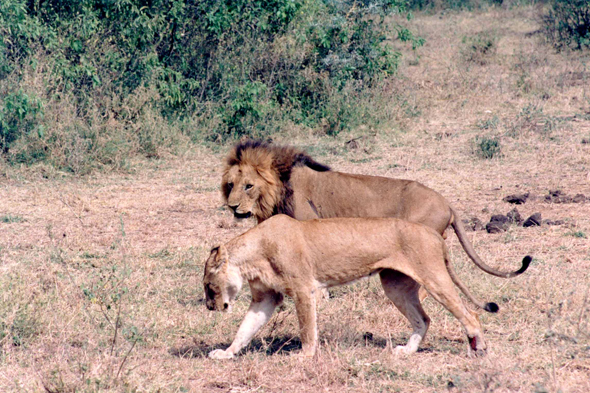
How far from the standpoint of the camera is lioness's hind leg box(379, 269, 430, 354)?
195 inches

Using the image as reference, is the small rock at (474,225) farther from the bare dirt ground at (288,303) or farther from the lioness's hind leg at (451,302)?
the lioness's hind leg at (451,302)

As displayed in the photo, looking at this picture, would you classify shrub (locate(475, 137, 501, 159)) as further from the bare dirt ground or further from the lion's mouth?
the lion's mouth

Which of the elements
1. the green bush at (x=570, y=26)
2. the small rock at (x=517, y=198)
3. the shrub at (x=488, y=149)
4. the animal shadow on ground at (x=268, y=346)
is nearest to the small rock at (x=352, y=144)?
the shrub at (x=488, y=149)

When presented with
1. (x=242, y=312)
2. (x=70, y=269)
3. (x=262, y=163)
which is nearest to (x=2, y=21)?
(x=70, y=269)

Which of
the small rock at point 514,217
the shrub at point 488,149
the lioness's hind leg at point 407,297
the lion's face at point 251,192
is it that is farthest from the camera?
the shrub at point 488,149

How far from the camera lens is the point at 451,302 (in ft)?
15.2

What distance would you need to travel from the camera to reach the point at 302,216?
620 centimetres

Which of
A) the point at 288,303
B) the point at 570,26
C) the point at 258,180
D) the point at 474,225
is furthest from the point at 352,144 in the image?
the point at 570,26

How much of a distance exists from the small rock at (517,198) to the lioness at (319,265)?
14.2 feet

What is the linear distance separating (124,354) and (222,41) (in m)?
9.10

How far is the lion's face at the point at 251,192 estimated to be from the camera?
6211 mm

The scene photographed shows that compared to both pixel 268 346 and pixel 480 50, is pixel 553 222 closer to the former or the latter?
pixel 268 346

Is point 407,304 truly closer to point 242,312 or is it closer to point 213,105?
point 242,312

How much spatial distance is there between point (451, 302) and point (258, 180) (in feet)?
7.07
